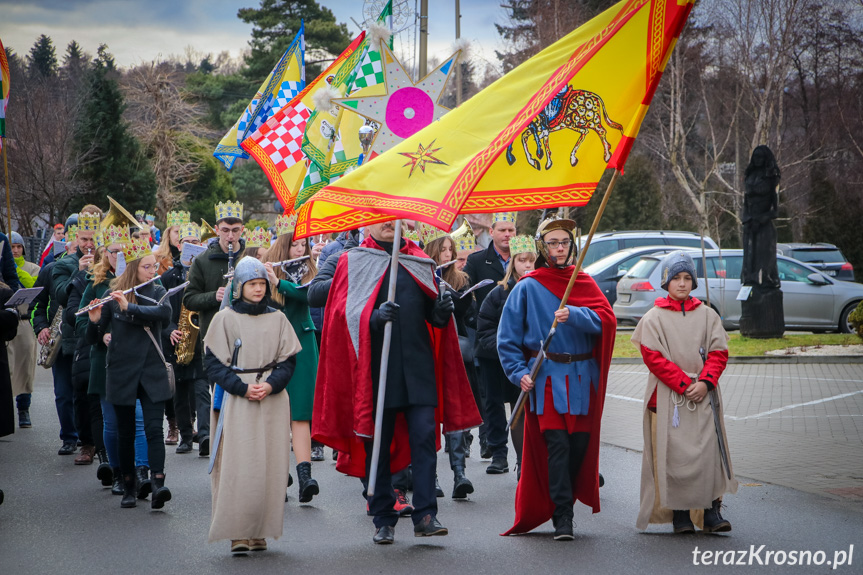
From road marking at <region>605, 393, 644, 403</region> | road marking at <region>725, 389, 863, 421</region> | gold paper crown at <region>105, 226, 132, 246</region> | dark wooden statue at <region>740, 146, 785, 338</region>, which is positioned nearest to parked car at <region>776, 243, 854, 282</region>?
dark wooden statue at <region>740, 146, 785, 338</region>

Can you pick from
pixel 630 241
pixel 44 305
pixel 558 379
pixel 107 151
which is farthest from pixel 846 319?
pixel 107 151

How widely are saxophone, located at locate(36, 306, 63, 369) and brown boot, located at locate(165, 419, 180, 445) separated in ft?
4.44

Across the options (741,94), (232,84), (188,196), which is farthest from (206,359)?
(232,84)

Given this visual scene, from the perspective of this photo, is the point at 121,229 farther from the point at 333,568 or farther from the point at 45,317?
the point at 333,568

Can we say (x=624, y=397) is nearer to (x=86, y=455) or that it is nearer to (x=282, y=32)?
(x=86, y=455)

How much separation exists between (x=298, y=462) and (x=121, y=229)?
7.81 feet

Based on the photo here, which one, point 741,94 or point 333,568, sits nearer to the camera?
point 333,568

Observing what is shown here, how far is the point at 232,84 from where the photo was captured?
56.2 metres

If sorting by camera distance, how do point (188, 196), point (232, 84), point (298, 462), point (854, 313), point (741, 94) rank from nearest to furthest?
point (298, 462) → point (854, 313) → point (741, 94) → point (188, 196) → point (232, 84)

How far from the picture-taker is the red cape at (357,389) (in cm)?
656

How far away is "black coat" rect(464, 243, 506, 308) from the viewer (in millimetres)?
9297

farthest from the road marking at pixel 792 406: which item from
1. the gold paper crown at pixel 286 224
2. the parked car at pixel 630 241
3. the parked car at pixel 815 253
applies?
the parked car at pixel 815 253

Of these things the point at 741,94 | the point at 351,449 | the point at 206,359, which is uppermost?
the point at 741,94

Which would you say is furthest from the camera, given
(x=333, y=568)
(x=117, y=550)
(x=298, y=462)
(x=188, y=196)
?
(x=188, y=196)
